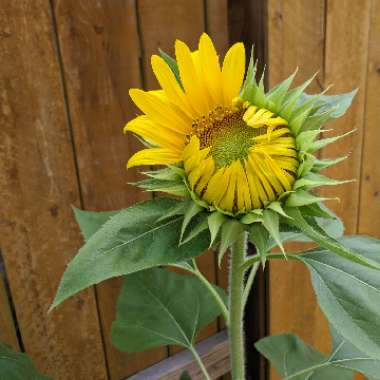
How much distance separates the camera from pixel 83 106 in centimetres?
102

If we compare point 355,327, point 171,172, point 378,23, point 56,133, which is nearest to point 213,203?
point 171,172

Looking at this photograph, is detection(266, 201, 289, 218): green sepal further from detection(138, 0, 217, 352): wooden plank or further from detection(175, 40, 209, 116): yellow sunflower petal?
detection(138, 0, 217, 352): wooden plank

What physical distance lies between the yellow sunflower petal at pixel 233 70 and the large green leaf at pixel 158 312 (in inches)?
20.4

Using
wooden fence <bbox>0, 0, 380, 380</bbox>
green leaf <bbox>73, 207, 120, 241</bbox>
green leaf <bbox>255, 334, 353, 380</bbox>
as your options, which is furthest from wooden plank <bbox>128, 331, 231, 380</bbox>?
green leaf <bbox>73, 207, 120, 241</bbox>

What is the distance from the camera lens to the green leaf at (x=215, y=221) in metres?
0.47

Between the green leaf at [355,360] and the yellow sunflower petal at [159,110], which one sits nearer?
the yellow sunflower petal at [159,110]

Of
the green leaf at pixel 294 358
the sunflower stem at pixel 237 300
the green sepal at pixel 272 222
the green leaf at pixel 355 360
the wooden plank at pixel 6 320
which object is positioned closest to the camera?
the green sepal at pixel 272 222

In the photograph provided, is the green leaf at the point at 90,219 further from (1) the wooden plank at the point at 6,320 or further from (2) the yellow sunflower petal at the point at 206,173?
(1) the wooden plank at the point at 6,320

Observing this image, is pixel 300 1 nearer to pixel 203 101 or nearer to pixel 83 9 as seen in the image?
pixel 83 9

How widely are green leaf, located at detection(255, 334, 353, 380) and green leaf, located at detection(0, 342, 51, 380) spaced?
1.34ft

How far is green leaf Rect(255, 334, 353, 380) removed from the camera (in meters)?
0.89

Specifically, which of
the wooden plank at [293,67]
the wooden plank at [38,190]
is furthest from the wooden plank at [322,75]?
the wooden plank at [38,190]

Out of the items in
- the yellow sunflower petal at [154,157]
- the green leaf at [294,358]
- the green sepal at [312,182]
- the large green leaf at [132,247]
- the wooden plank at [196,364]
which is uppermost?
the yellow sunflower petal at [154,157]

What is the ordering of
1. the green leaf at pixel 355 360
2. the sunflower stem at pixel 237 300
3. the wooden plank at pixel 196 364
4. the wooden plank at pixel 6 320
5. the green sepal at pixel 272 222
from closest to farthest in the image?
the green sepal at pixel 272 222
the sunflower stem at pixel 237 300
the green leaf at pixel 355 360
the wooden plank at pixel 6 320
the wooden plank at pixel 196 364
